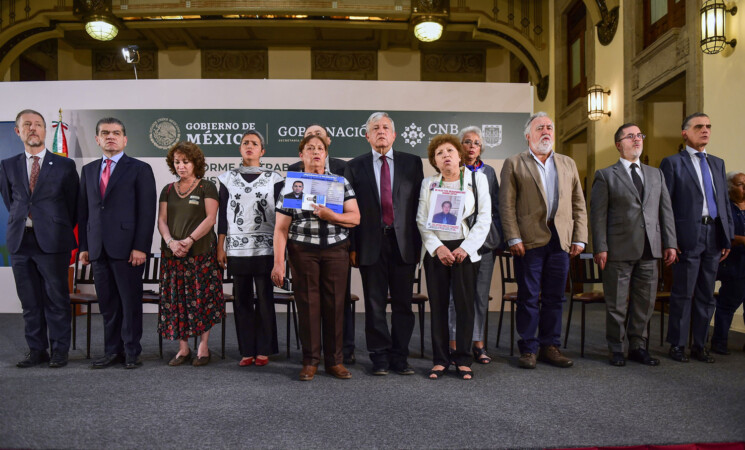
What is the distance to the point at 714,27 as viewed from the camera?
15.1 feet

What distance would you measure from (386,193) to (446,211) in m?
0.39

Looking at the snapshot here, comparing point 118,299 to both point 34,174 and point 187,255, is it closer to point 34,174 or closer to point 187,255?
point 187,255

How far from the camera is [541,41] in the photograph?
9.06 meters

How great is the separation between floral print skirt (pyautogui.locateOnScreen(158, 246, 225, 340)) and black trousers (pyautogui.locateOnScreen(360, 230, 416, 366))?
41.5 inches

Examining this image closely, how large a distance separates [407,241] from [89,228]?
1.98 m

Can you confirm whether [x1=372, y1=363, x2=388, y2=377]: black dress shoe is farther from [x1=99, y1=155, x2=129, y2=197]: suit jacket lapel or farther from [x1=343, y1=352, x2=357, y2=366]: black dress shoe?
[x1=99, y1=155, x2=129, y2=197]: suit jacket lapel

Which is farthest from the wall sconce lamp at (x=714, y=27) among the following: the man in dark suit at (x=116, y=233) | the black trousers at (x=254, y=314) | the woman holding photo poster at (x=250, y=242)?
the man in dark suit at (x=116, y=233)

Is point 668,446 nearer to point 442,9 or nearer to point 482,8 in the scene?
point 442,9

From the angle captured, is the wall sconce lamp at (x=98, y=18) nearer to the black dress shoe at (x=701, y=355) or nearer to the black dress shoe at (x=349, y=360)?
the black dress shoe at (x=349, y=360)

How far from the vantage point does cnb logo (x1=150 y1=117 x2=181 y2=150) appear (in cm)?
593

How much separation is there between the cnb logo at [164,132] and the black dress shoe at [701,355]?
528 cm

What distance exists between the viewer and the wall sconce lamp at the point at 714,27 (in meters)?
4.56

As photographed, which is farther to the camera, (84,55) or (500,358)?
(84,55)

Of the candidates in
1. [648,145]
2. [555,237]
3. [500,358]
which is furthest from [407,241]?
[648,145]
